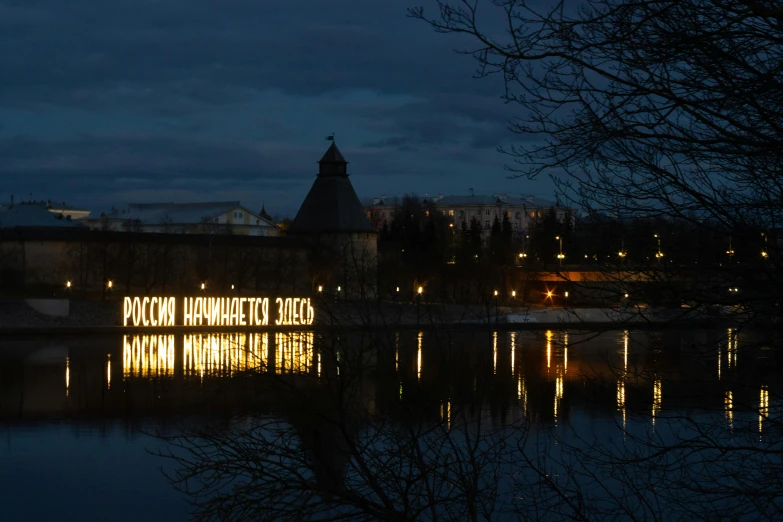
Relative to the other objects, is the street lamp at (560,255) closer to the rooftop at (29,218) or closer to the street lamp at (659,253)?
the street lamp at (659,253)

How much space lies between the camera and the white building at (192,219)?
202ft

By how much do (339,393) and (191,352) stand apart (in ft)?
70.1

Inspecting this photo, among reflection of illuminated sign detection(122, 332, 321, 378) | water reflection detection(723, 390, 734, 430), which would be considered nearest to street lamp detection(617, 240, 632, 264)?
water reflection detection(723, 390, 734, 430)

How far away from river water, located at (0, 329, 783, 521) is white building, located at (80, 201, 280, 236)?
3462 cm

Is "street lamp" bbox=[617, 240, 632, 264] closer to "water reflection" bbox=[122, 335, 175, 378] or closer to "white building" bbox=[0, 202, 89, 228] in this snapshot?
"water reflection" bbox=[122, 335, 175, 378]

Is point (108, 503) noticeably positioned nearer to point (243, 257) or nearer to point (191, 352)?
point (191, 352)

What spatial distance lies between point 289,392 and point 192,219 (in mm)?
60447

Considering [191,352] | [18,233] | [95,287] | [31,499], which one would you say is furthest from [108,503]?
[18,233]

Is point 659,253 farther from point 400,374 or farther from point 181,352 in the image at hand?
point 181,352

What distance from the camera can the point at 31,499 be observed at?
10.6 m

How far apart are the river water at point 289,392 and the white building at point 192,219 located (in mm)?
34620

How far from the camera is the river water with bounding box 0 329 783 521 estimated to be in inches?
215

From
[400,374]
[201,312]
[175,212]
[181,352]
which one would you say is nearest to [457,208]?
[175,212]

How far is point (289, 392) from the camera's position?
18.6 ft
